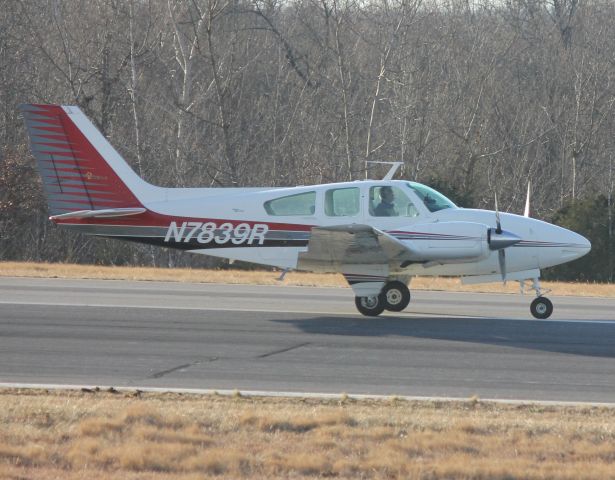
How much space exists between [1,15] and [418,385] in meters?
33.9

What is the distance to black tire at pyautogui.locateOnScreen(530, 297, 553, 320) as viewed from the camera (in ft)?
54.3

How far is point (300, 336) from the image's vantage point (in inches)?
565

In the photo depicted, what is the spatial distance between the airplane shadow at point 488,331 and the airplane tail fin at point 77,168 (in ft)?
11.5

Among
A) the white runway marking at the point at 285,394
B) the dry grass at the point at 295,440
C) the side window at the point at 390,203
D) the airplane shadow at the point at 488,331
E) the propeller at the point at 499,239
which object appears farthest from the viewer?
the side window at the point at 390,203

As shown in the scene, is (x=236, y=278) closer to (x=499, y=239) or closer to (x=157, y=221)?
(x=157, y=221)

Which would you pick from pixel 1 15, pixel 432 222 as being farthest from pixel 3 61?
pixel 432 222

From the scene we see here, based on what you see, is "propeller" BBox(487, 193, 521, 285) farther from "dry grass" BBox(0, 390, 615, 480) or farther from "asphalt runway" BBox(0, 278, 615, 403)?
"dry grass" BBox(0, 390, 615, 480)

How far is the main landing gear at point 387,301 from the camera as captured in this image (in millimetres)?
16547

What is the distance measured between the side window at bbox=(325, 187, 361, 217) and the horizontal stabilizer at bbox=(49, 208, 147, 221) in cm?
302

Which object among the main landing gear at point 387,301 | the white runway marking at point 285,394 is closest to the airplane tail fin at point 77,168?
the main landing gear at point 387,301

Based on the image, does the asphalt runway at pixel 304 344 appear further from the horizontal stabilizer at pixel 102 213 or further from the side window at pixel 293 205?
the side window at pixel 293 205

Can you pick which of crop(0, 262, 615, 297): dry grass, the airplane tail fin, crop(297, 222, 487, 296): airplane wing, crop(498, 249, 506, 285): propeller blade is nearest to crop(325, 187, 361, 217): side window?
crop(297, 222, 487, 296): airplane wing

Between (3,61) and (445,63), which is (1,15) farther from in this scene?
(445,63)

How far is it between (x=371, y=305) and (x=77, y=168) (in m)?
5.40
